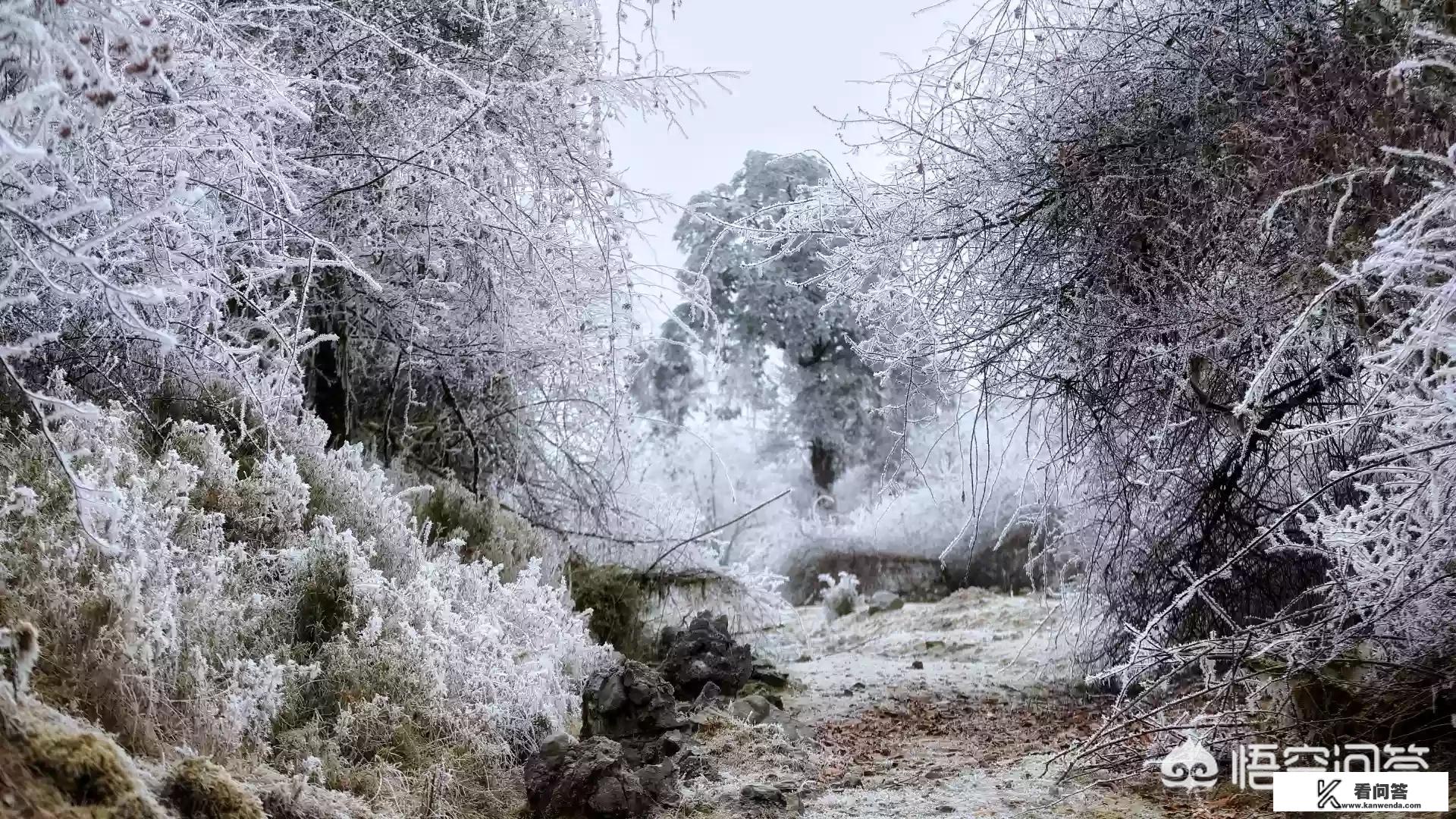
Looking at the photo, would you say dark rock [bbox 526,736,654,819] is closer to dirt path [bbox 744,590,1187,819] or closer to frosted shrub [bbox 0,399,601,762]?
frosted shrub [bbox 0,399,601,762]

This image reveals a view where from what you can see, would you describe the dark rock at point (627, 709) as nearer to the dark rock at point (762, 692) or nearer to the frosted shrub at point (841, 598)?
the dark rock at point (762, 692)

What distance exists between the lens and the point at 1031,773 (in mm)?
3734

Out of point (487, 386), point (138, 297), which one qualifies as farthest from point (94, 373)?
point (487, 386)

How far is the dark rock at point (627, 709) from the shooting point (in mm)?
3975

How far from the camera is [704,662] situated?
546cm

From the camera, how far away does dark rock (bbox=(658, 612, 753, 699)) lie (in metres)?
5.31

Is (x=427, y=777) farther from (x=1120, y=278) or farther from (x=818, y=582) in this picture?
(x=818, y=582)

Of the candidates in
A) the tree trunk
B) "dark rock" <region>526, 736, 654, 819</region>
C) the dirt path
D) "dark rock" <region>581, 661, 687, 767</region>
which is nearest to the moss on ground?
"dark rock" <region>526, 736, 654, 819</region>

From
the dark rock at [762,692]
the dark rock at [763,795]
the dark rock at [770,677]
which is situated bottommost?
the dark rock at [763,795]

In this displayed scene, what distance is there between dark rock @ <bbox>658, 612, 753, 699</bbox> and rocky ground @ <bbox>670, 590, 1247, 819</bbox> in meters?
0.33

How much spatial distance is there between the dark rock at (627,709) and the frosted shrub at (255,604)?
4.8 inches

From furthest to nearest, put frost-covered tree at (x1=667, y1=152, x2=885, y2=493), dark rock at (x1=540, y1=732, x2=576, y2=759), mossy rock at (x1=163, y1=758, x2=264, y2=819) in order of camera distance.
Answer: frost-covered tree at (x1=667, y1=152, x2=885, y2=493)
dark rock at (x1=540, y1=732, x2=576, y2=759)
mossy rock at (x1=163, y1=758, x2=264, y2=819)

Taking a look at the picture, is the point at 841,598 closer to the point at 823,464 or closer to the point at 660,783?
the point at 823,464

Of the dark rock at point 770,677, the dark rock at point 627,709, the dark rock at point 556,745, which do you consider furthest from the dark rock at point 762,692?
the dark rock at point 556,745
